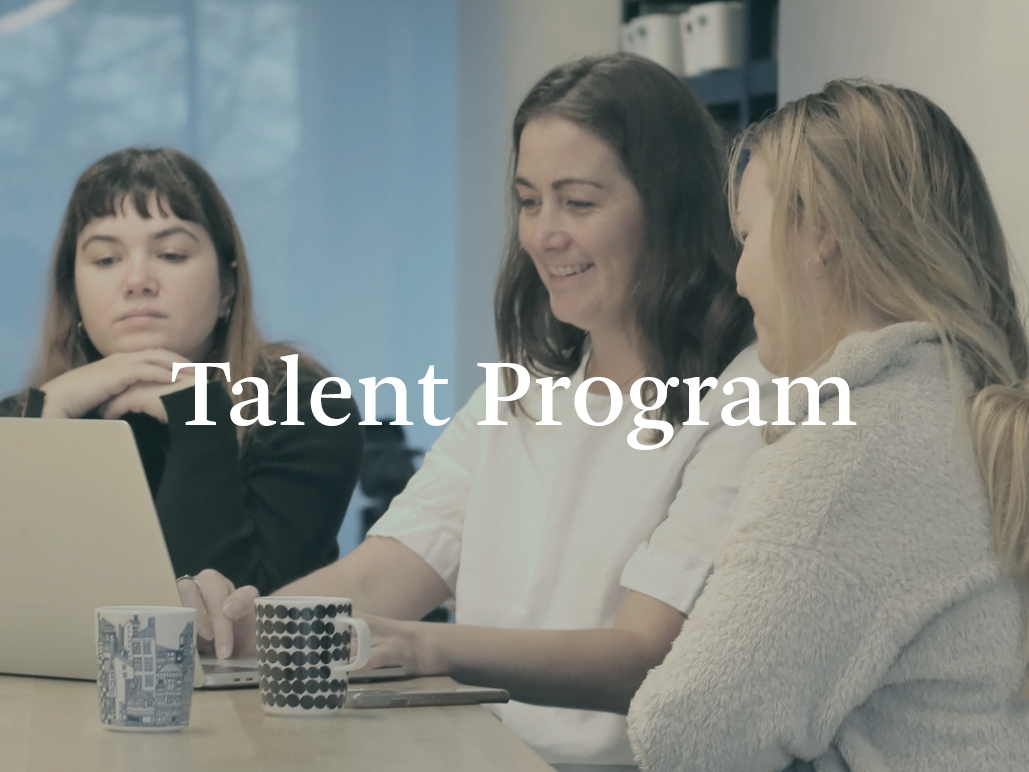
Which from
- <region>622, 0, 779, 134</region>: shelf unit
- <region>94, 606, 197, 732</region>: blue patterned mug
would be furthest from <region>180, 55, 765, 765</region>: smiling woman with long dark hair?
<region>622, 0, 779, 134</region>: shelf unit

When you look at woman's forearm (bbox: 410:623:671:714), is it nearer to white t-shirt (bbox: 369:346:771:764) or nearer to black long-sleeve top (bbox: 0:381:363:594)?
white t-shirt (bbox: 369:346:771:764)

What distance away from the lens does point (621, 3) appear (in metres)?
3.91

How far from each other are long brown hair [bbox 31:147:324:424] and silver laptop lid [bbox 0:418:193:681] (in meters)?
0.91

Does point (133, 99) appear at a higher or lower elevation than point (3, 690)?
higher

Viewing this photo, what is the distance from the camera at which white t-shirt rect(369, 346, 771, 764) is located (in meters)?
1.54

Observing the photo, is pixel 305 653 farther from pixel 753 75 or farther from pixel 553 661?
pixel 753 75

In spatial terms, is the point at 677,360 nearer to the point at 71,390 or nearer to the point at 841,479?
the point at 841,479

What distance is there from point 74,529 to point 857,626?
65 cm

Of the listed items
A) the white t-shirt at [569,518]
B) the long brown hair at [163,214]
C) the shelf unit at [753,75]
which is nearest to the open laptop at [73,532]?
the white t-shirt at [569,518]

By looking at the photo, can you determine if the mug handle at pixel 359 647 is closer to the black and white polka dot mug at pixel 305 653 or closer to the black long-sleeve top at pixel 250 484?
the black and white polka dot mug at pixel 305 653

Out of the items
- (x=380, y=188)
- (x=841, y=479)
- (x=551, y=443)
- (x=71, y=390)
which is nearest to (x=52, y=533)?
(x=841, y=479)

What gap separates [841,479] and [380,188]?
360 cm

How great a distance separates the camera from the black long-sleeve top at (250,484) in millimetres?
1934

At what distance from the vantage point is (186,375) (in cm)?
204
